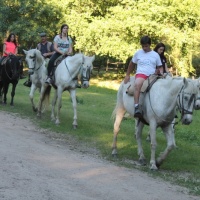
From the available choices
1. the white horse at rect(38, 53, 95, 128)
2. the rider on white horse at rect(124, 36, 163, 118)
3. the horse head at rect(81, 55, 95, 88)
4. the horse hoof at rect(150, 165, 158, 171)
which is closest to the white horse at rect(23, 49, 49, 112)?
the white horse at rect(38, 53, 95, 128)

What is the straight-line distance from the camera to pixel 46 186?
6211 mm

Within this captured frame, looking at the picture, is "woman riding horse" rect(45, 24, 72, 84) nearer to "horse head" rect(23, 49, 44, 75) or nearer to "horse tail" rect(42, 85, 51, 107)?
"horse tail" rect(42, 85, 51, 107)

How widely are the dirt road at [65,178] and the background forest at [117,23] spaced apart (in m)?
22.7

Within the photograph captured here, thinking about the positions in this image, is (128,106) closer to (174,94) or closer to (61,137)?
(174,94)

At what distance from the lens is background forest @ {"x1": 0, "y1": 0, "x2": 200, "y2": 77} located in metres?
30.8

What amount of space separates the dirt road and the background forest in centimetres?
2267

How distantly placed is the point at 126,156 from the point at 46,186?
403cm

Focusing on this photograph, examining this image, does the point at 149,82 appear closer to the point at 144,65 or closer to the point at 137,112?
the point at 144,65

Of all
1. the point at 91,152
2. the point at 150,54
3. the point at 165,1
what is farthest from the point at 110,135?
the point at 165,1

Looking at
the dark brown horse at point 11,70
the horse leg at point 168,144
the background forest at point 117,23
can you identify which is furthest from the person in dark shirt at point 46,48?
the background forest at point 117,23

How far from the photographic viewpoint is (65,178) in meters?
6.94

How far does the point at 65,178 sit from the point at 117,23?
84.1ft

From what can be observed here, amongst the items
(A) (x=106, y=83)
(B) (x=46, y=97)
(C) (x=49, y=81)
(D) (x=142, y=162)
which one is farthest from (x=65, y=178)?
(A) (x=106, y=83)

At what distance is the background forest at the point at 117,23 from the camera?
30844 mm
